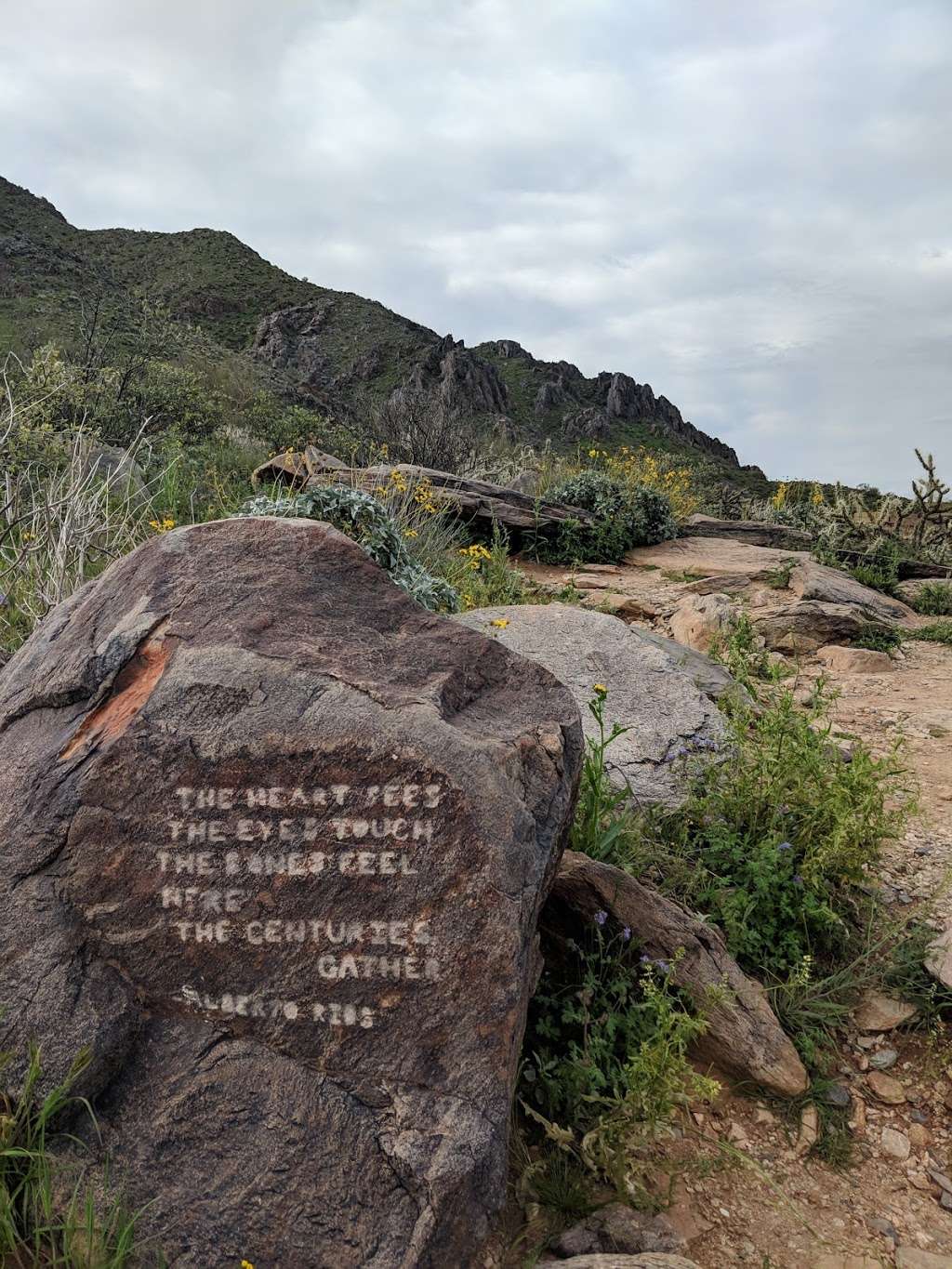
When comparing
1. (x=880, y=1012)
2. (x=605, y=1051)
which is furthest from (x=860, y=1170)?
(x=605, y=1051)

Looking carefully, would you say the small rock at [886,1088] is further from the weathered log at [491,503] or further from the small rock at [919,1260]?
the weathered log at [491,503]

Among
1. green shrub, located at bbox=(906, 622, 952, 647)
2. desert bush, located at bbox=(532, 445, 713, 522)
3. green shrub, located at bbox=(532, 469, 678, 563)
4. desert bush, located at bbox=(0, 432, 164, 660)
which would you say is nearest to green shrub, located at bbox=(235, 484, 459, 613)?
desert bush, located at bbox=(0, 432, 164, 660)

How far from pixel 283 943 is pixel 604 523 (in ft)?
28.7

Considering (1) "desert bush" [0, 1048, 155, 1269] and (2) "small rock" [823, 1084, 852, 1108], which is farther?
(2) "small rock" [823, 1084, 852, 1108]

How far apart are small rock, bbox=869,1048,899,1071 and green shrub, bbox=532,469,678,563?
7.15 metres

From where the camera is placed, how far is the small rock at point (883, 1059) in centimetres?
315

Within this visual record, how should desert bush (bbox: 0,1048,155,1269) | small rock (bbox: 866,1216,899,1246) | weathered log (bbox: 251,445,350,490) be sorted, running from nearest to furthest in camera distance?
1. desert bush (bbox: 0,1048,155,1269)
2. small rock (bbox: 866,1216,899,1246)
3. weathered log (bbox: 251,445,350,490)

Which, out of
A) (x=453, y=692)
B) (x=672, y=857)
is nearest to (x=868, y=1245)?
(x=672, y=857)

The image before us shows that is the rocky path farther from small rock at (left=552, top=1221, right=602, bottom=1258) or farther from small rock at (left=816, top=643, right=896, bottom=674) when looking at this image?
small rock at (left=816, top=643, right=896, bottom=674)

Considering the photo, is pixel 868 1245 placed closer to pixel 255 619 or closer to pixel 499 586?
pixel 255 619

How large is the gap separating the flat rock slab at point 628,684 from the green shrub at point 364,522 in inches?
24.2

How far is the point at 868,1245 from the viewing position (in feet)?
8.27

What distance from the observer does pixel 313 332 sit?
125 feet

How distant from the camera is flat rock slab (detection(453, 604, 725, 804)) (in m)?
4.21
